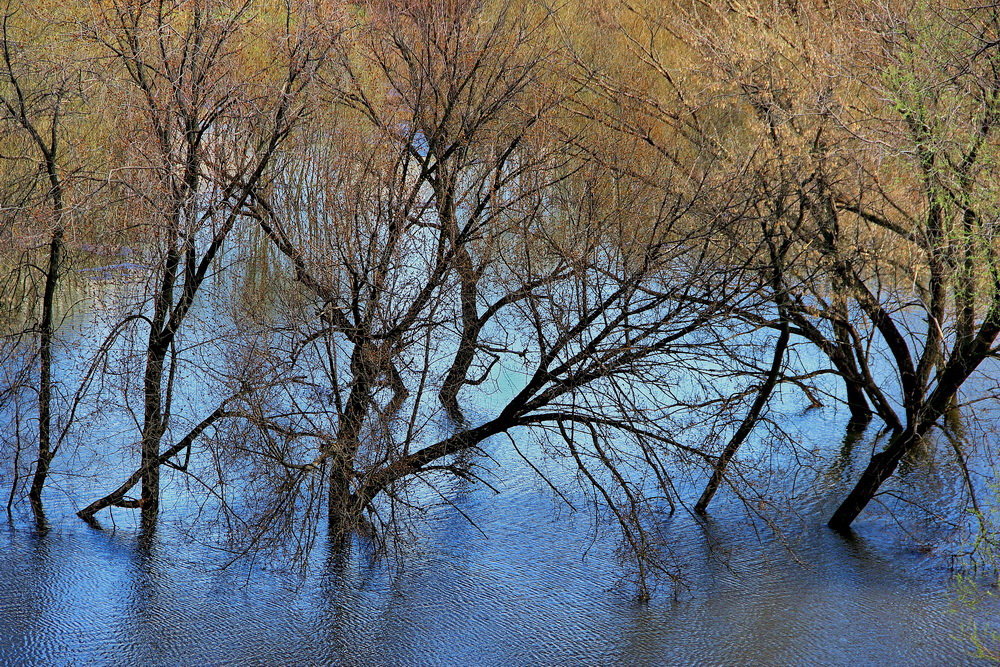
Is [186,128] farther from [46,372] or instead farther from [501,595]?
[501,595]

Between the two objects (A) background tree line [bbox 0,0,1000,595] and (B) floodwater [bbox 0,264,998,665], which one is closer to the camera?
(B) floodwater [bbox 0,264,998,665]

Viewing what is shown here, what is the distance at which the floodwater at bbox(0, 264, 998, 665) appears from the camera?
6980 mm

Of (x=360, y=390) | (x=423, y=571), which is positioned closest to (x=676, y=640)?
(x=423, y=571)

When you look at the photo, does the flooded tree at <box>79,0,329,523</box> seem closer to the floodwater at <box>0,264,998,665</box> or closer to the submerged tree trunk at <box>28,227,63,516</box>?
the submerged tree trunk at <box>28,227,63,516</box>

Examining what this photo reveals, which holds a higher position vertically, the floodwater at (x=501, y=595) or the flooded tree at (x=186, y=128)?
the flooded tree at (x=186, y=128)

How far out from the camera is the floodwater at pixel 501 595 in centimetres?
698

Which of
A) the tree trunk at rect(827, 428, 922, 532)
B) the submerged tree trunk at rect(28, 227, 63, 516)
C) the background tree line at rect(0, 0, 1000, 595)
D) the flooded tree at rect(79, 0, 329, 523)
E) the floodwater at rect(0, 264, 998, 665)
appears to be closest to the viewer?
the floodwater at rect(0, 264, 998, 665)

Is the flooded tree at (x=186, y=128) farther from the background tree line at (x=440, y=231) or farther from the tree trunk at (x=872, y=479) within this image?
the tree trunk at (x=872, y=479)

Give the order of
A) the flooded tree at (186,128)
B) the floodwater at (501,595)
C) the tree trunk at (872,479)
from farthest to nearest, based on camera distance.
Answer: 1. the tree trunk at (872,479)
2. the flooded tree at (186,128)
3. the floodwater at (501,595)

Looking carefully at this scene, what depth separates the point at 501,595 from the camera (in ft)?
25.6

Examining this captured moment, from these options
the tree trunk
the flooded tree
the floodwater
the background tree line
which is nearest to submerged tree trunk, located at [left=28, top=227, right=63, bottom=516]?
the background tree line

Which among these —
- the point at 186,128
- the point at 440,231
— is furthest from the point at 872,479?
the point at 186,128

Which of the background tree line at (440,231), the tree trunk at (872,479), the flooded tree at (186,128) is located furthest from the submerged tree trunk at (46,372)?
the tree trunk at (872,479)

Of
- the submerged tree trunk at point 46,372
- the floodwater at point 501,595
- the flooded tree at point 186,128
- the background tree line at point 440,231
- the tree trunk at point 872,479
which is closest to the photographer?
the floodwater at point 501,595
